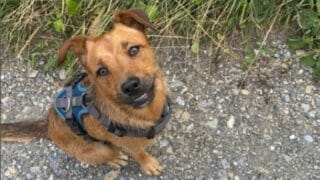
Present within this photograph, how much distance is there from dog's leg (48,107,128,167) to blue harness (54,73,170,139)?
0.10m

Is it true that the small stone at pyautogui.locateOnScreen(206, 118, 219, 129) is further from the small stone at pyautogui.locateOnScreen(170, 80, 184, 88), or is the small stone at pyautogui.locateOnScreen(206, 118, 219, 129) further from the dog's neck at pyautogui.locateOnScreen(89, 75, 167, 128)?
the dog's neck at pyautogui.locateOnScreen(89, 75, 167, 128)

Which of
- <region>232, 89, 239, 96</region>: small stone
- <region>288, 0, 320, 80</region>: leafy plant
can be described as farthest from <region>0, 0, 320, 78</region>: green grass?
<region>232, 89, 239, 96</region>: small stone

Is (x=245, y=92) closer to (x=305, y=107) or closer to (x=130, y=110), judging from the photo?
(x=305, y=107)

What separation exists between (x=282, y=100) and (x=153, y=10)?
1.21 metres

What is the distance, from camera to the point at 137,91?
3.38m

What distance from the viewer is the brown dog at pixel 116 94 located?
342cm

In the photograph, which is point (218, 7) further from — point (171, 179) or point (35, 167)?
point (35, 167)

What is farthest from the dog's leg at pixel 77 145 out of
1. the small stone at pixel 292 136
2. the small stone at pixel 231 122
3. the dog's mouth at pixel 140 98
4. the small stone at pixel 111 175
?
the small stone at pixel 292 136

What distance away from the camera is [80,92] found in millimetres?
3834

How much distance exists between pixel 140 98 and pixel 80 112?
547mm

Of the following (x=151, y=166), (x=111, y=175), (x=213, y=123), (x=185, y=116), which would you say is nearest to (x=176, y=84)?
(x=185, y=116)

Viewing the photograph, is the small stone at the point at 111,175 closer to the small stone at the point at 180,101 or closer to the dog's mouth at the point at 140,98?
the small stone at the point at 180,101

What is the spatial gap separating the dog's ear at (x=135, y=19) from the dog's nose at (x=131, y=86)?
1.30 feet

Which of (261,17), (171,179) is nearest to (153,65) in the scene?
(171,179)
